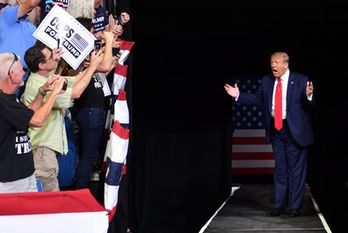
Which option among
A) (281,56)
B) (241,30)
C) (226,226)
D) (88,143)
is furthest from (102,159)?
(241,30)

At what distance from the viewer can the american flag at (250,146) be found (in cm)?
1093

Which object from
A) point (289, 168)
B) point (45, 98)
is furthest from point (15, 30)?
point (289, 168)

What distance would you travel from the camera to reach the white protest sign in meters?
5.29

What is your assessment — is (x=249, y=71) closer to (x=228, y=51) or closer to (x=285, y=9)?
(x=228, y=51)

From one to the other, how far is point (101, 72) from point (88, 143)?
54cm

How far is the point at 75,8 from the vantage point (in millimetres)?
6277

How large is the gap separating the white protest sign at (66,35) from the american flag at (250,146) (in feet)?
18.2

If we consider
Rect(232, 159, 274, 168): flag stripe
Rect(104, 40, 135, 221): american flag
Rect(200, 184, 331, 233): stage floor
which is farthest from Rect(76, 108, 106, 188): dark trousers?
Rect(232, 159, 274, 168): flag stripe

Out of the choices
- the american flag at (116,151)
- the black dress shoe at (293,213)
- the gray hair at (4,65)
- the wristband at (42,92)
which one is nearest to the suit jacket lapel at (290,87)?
the black dress shoe at (293,213)

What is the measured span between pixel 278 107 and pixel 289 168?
1.86 feet

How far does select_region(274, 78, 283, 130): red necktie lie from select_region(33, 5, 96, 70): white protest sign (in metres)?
2.30

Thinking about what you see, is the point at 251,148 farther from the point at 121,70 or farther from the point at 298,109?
the point at 121,70

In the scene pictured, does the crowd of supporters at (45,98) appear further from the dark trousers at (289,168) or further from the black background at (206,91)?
the dark trousers at (289,168)

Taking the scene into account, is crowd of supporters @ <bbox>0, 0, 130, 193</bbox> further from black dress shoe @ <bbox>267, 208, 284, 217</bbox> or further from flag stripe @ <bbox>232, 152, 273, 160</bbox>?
flag stripe @ <bbox>232, 152, 273, 160</bbox>
